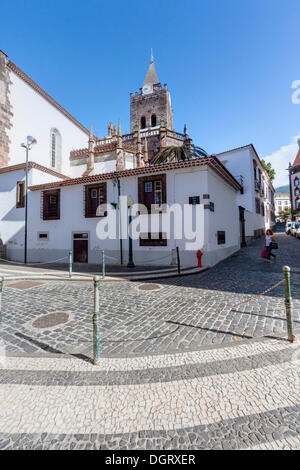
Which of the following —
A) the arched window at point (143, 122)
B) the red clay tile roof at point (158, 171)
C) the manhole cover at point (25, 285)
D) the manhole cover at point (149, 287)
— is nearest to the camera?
the manhole cover at point (149, 287)

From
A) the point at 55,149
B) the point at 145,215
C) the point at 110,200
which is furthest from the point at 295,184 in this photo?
the point at 110,200

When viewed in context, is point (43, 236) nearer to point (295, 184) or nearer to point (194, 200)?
point (194, 200)

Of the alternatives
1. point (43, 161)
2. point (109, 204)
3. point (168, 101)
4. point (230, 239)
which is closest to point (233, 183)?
point (230, 239)

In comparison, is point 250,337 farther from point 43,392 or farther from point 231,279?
point 231,279

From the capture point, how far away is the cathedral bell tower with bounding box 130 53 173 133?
38531mm

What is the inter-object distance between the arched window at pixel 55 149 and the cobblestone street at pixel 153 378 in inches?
921

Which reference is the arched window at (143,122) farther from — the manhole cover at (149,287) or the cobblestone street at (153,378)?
the cobblestone street at (153,378)

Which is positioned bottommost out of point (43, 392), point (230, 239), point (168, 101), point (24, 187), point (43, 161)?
point (43, 392)

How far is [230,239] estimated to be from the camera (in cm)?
1475

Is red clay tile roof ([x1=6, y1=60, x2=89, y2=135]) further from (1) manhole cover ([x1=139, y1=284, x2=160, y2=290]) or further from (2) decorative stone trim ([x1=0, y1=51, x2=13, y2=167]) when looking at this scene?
(1) manhole cover ([x1=139, y1=284, x2=160, y2=290])

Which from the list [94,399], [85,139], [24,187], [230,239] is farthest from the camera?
[85,139]

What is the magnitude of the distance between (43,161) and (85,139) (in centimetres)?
988

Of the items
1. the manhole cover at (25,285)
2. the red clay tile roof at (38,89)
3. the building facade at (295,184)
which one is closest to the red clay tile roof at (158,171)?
the manhole cover at (25,285)

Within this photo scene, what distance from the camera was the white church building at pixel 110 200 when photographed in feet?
37.3
